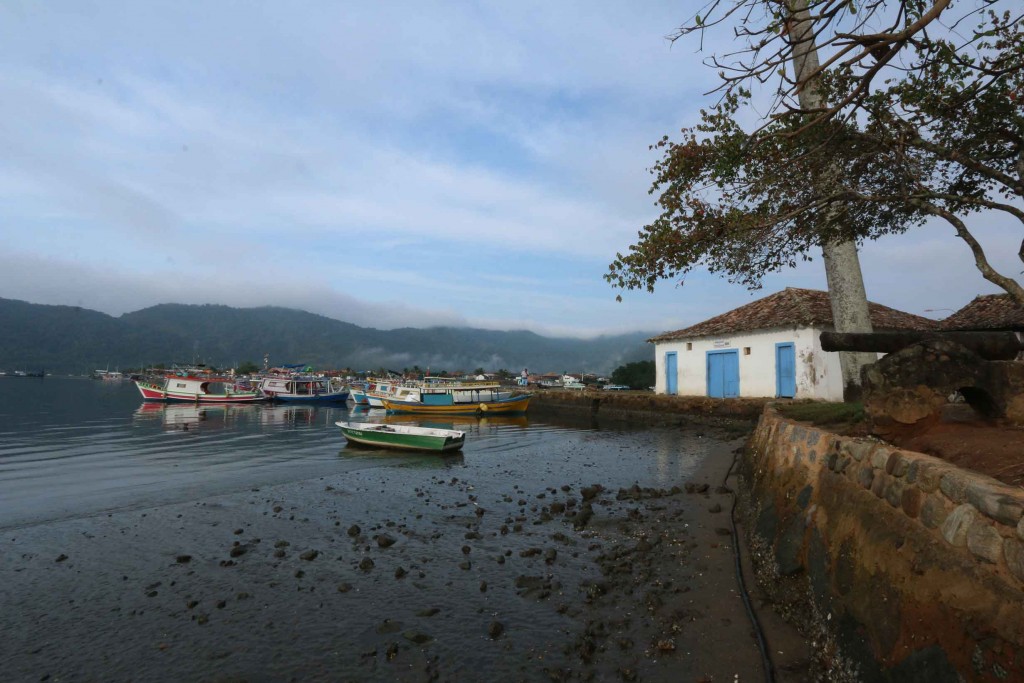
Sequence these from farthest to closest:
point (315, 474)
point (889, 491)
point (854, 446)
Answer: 1. point (315, 474)
2. point (854, 446)
3. point (889, 491)

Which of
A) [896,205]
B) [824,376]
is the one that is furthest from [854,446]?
[824,376]

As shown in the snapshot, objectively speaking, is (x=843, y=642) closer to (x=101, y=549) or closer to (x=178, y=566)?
(x=178, y=566)

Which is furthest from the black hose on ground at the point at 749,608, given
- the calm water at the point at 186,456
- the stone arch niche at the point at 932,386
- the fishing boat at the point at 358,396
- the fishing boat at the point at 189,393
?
the fishing boat at the point at 189,393

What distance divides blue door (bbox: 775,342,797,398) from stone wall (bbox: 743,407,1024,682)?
21160mm

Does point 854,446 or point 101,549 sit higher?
point 854,446

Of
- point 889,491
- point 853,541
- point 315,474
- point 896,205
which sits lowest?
point 315,474

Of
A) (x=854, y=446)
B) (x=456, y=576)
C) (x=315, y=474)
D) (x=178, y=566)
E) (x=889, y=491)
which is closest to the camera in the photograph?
(x=889, y=491)

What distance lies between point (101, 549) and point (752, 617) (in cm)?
1187

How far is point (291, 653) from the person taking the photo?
6.68m

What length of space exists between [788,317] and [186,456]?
92.6ft

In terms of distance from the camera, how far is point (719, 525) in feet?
35.3

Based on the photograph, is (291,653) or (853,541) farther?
(291,653)

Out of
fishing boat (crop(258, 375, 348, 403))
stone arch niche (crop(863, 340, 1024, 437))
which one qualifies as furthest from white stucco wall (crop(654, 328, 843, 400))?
fishing boat (crop(258, 375, 348, 403))

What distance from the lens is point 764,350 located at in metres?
28.1
